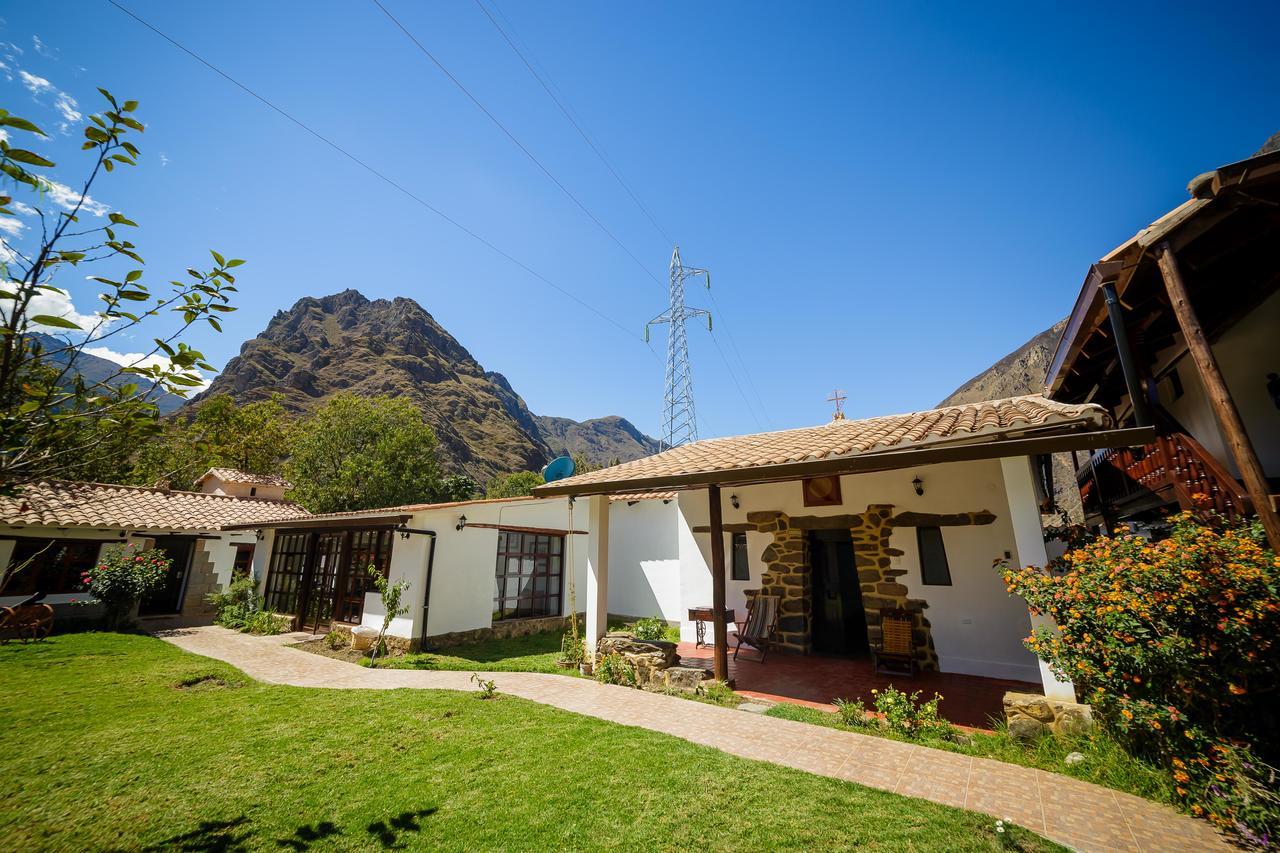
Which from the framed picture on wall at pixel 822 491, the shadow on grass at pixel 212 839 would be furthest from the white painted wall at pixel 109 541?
the framed picture on wall at pixel 822 491

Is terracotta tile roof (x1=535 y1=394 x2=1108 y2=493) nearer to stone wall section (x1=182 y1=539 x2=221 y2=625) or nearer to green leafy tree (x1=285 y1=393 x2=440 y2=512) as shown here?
stone wall section (x1=182 y1=539 x2=221 y2=625)

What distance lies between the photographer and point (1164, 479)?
5957mm

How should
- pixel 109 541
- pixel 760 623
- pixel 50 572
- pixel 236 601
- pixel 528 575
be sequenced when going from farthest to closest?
1. pixel 236 601
2. pixel 109 541
3. pixel 528 575
4. pixel 50 572
5. pixel 760 623

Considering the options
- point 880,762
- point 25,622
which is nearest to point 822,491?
point 880,762

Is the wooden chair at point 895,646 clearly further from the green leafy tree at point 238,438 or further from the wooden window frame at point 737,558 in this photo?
the green leafy tree at point 238,438

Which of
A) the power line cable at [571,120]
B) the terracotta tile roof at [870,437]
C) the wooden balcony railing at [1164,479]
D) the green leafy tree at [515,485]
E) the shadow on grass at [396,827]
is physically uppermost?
the power line cable at [571,120]

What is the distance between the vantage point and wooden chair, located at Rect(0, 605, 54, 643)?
411 inches

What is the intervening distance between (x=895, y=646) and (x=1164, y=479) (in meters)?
3.98

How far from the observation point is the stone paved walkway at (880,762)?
11.1 feet

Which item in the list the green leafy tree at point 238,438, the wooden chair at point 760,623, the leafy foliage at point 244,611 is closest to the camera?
the wooden chair at point 760,623

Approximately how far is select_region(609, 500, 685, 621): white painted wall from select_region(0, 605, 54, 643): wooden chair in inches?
510

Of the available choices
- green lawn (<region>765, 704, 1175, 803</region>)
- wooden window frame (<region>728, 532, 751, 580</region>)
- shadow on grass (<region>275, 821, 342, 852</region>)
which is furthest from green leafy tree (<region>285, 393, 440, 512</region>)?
green lawn (<region>765, 704, 1175, 803</region>)

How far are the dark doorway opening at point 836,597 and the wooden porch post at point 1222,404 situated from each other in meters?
5.05

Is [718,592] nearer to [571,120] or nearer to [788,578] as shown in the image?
[788,578]
